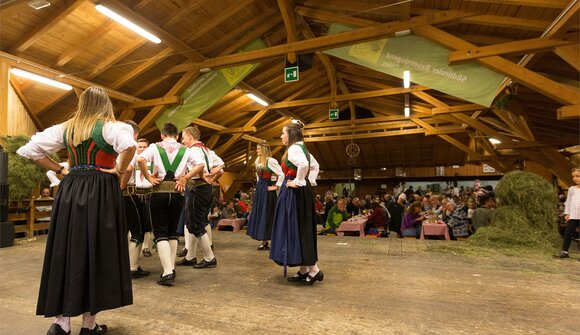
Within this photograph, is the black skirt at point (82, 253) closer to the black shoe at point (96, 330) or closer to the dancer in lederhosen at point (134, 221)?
the black shoe at point (96, 330)

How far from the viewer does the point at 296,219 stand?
2.91 meters

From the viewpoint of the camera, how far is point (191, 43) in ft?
23.9

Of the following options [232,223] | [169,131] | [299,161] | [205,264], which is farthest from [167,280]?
[232,223]

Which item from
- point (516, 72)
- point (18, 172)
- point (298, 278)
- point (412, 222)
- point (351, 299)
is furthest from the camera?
point (412, 222)

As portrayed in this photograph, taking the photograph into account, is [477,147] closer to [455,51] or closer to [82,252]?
[455,51]

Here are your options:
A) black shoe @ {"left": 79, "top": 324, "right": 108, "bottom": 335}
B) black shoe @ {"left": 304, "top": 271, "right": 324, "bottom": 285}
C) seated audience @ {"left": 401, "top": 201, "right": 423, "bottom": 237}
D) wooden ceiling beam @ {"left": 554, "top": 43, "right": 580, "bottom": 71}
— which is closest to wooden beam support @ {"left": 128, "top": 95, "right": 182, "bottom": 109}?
seated audience @ {"left": 401, "top": 201, "right": 423, "bottom": 237}

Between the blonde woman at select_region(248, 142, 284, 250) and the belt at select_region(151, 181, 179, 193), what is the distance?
1737mm

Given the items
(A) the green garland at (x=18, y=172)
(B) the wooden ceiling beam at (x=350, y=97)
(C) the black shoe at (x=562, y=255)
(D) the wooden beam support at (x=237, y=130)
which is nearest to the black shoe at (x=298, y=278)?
(C) the black shoe at (x=562, y=255)

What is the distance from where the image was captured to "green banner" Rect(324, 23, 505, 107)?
210 inches

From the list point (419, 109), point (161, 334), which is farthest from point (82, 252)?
point (419, 109)

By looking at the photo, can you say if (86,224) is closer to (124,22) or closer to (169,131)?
(169,131)

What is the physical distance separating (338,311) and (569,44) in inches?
207

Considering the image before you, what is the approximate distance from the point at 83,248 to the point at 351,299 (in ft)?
6.10

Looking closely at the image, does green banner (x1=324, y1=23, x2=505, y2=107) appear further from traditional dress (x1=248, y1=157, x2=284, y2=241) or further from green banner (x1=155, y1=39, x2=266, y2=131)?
traditional dress (x1=248, y1=157, x2=284, y2=241)
